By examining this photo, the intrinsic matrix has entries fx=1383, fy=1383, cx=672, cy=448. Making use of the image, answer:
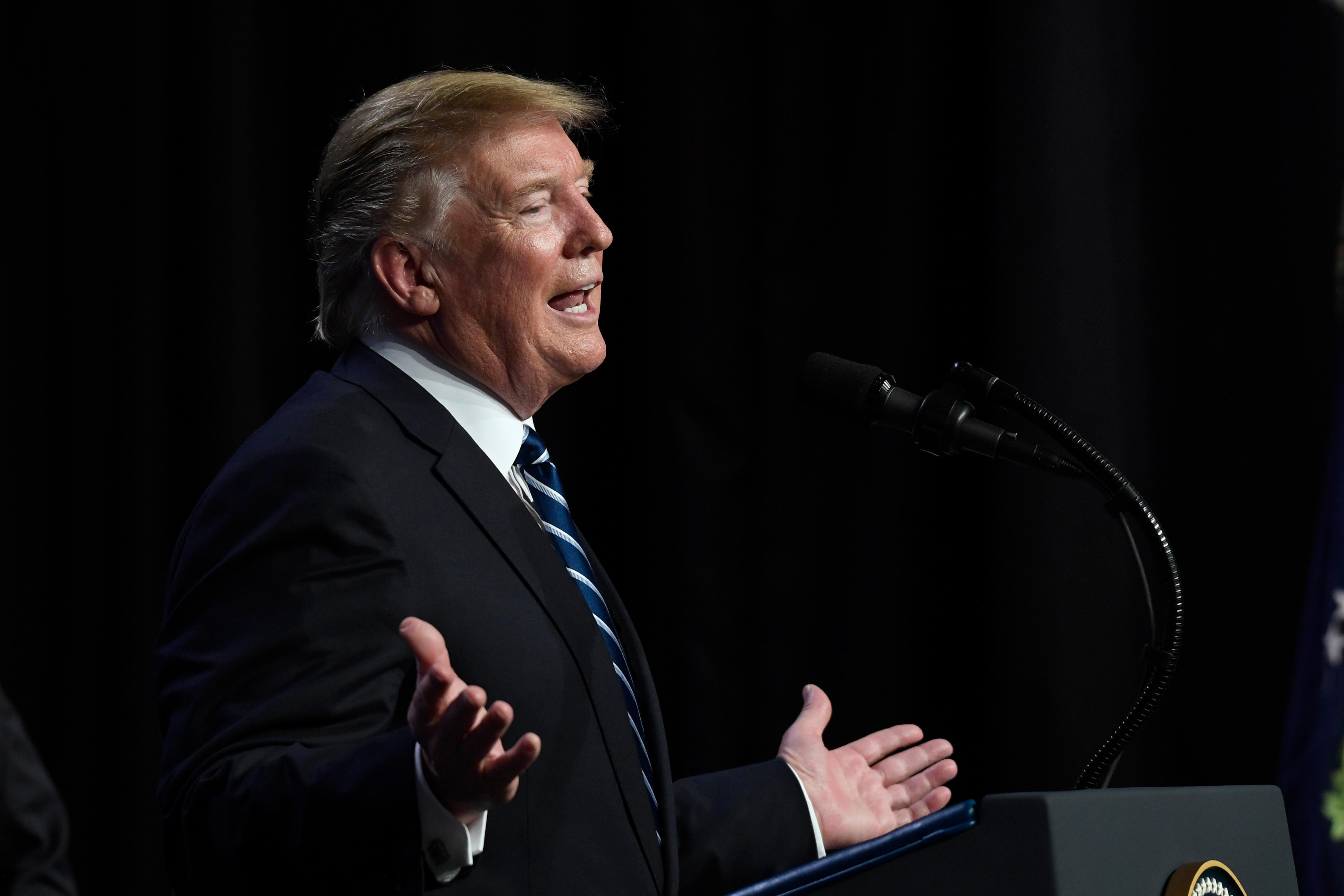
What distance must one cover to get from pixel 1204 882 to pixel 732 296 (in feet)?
5.97

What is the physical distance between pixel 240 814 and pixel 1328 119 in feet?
7.05

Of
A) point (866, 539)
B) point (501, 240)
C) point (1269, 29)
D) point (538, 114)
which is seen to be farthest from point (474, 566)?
point (1269, 29)

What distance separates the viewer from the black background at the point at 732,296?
2520mm

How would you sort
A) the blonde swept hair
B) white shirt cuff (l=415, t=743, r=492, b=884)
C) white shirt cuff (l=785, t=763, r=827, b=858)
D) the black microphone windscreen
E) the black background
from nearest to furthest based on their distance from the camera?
white shirt cuff (l=415, t=743, r=492, b=884) → the black microphone windscreen → white shirt cuff (l=785, t=763, r=827, b=858) → the blonde swept hair → the black background

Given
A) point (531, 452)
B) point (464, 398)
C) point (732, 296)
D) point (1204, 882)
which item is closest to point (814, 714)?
point (531, 452)

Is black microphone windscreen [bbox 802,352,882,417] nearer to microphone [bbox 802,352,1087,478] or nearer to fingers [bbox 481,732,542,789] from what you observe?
microphone [bbox 802,352,1087,478]

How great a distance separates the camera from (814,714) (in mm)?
1771

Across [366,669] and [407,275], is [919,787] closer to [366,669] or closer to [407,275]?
[366,669]

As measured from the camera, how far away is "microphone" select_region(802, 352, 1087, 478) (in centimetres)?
149

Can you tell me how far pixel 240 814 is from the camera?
46.8 inches

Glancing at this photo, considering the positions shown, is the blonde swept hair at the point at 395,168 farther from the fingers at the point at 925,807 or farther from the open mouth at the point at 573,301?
the fingers at the point at 925,807

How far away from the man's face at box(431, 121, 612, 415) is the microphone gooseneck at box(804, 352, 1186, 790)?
1.25ft

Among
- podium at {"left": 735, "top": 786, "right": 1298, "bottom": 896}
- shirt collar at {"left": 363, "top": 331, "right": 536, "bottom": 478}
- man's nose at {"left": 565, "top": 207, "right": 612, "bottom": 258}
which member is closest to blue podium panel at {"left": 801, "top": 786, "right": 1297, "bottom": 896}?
podium at {"left": 735, "top": 786, "right": 1298, "bottom": 896}

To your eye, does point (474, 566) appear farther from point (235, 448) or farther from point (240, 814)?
point (235, 448)
